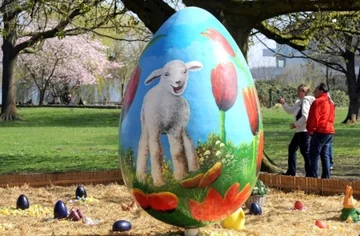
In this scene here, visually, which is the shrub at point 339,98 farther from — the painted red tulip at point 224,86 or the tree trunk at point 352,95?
the painted red tulip at point 224,86

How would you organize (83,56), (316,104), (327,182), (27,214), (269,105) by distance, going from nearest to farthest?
(27,214), (327,182), (316,104), (269,105), (83,56)

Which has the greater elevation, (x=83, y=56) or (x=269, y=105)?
(x=83, y=56)

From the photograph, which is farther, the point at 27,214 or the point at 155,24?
the point at 155,24

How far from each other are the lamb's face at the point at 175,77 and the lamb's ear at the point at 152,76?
0.05 meters

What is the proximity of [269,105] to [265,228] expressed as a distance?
46.9m

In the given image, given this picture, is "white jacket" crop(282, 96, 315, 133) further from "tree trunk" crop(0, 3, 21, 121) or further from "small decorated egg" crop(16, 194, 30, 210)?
"tree trunk" crop(0, 3, 21, 121)

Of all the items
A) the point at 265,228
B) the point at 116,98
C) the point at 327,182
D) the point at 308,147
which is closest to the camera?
the point at 265,228

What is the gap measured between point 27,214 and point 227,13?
538cm

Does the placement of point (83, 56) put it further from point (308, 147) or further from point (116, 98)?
point (308, 147)

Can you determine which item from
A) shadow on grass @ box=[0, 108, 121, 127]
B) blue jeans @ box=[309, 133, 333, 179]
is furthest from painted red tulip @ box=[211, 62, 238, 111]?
shadow on grass @ box=[0, 108, 121, 127]

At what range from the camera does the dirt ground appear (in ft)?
25.3

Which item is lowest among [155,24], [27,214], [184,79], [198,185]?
[27,214]

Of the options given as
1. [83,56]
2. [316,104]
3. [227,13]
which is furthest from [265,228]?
[83,56]

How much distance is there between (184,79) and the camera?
612 cm
